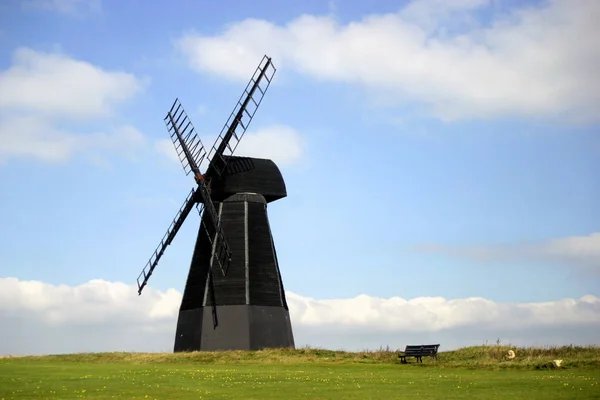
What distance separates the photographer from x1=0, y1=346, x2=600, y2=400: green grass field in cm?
2377

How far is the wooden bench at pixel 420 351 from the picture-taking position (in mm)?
37594

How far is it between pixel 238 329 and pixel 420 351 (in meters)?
11.6

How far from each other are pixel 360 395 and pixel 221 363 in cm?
1758

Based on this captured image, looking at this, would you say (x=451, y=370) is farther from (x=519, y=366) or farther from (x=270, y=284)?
(x=270, y=284)

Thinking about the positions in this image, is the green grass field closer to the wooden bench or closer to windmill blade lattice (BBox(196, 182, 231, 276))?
the wooden bench

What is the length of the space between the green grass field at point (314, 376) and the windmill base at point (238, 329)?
2.02 meters

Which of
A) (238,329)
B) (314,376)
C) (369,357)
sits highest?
(238,329)

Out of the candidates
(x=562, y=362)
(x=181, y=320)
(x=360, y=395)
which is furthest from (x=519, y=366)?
(x=181, y=320)

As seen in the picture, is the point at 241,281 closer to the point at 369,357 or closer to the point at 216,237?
the point at 216,237

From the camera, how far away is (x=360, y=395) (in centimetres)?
2327

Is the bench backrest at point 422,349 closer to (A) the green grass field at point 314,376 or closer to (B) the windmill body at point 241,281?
(A) the green grass field at point 314,376

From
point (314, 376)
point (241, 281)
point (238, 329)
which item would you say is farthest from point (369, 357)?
point (314, 376)

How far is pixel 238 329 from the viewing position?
4450 centimetres

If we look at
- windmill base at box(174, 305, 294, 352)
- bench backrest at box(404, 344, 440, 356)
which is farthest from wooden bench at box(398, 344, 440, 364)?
windmill base at box(174, 305, 294, 352)
